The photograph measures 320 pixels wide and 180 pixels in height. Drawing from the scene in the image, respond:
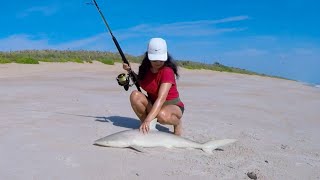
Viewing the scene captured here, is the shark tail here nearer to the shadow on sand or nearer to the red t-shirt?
the red t-shirt

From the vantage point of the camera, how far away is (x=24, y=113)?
6.51 meters

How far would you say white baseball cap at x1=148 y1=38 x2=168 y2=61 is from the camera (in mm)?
5176

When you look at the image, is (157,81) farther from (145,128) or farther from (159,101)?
(145,128)

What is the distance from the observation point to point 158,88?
17.9ft

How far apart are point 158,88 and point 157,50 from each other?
0.49m

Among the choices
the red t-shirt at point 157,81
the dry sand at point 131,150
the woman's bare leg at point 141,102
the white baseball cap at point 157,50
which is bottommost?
the dry sand at point 131,150

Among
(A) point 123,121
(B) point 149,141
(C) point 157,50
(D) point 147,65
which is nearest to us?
(B) point 149,141

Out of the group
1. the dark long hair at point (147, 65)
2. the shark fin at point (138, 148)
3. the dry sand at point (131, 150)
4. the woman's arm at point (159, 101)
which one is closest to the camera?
the dry sand at point (131, 150)


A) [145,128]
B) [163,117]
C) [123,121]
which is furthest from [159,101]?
[123,121]

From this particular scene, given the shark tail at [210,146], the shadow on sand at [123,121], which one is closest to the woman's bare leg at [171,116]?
the shadow on sand at [123,121]

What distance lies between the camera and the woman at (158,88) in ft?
17.0

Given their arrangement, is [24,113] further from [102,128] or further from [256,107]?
[256,107]

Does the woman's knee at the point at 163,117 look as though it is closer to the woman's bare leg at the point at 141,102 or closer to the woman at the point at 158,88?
the woman at the point at 158,88

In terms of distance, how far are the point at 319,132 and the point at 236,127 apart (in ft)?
3.93
